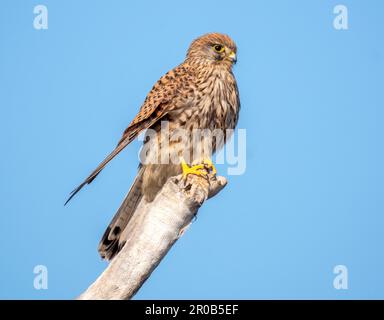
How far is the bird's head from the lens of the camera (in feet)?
18.9

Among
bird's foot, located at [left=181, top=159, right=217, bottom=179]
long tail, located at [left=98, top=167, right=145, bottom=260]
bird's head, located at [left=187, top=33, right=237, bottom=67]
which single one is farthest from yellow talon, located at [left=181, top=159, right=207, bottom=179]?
bird's head, located at [left=187, top=33, right=237, bottom=67]

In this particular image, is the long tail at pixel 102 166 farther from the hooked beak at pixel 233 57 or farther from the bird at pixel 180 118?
the hooked beak at pixel 233 57

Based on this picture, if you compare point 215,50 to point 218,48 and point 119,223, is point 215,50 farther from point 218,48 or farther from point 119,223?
point 119,223

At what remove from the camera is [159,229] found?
3865 millimetres

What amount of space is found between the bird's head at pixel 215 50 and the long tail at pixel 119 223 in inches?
44.8

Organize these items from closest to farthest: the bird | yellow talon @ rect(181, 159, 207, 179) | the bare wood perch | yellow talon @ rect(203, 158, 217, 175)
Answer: the bare wood perch
yellow talon @ rect(181, 159, 207, 179)
yellow talon @ rect(203, 158, 217, 175)
the bird

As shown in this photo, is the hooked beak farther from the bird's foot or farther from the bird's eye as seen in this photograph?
the bird's foot

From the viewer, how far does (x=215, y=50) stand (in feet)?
19.0

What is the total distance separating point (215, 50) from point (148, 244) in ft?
8.08

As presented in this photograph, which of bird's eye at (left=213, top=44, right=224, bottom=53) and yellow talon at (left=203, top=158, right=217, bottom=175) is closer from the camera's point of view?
yellow talon at (left=203, top=158, right=217, bottom=175)

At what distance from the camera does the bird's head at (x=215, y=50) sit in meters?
5.75

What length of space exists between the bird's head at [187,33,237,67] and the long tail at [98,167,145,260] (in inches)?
44.8
